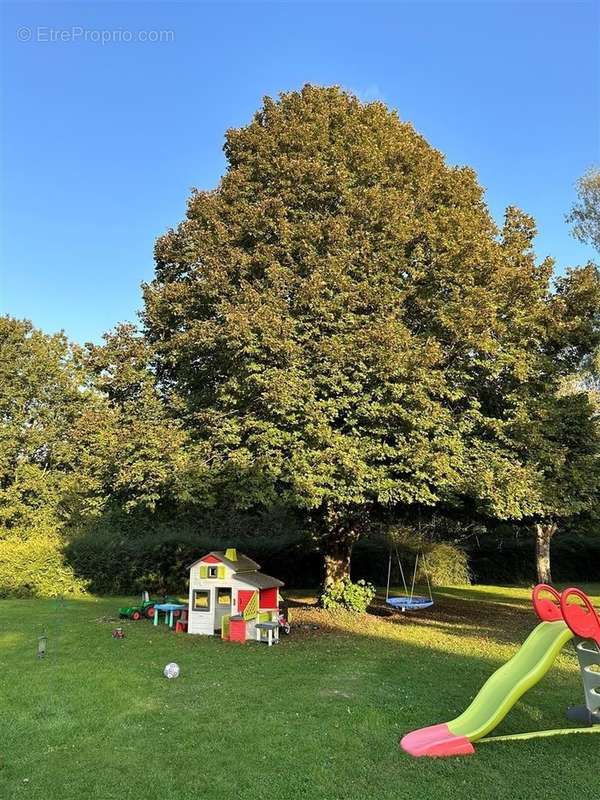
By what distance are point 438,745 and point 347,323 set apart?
939 cm

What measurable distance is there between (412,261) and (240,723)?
11.5 metres

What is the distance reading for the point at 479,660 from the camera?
36.5 feet

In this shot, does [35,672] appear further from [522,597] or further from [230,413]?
[522,597]

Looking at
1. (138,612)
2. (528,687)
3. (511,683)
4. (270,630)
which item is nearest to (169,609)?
(138,612)

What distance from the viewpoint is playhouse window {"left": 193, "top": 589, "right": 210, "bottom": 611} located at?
1361 cm

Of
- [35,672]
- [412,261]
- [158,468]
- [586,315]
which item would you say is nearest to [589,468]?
[586,315]

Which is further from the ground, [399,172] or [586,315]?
[399,172]

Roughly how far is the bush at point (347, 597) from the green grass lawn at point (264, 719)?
2484 millimetres

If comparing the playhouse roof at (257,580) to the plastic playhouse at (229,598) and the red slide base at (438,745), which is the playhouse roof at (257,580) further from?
the red slide base at (438,745)

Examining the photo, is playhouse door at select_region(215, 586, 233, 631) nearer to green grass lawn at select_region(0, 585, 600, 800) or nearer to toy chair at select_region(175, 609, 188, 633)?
green grass lawn at select_region(0, 585, 600, 800)

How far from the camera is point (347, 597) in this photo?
16.1 meters

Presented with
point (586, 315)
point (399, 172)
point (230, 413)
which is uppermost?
point (399, 172)

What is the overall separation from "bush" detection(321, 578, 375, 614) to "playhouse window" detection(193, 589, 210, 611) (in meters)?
3.93

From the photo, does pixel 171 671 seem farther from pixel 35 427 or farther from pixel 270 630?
pixel 35 427
